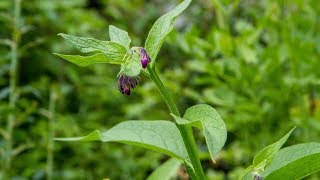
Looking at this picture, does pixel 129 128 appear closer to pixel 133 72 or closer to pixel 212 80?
pixel 133 72

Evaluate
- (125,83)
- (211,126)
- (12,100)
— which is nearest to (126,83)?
(125,83)

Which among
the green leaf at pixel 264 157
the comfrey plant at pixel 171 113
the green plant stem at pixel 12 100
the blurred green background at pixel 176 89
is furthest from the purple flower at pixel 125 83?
the green plant stem at pixel 12 100

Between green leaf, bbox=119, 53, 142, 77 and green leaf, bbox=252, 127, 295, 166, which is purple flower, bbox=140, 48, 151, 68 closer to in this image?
green leaf, bbox=119, 53, 142, 77

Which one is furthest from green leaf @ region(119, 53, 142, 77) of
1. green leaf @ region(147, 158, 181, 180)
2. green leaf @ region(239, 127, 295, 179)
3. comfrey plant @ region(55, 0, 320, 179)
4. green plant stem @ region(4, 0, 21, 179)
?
green plant stem @ region(4, 0, 21, 179)

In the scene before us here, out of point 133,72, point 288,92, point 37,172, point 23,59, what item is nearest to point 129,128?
point 133,72

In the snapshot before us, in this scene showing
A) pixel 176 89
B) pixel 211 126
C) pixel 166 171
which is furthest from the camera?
pixel 176 89

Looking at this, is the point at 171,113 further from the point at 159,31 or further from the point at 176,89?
the point at 176,89
